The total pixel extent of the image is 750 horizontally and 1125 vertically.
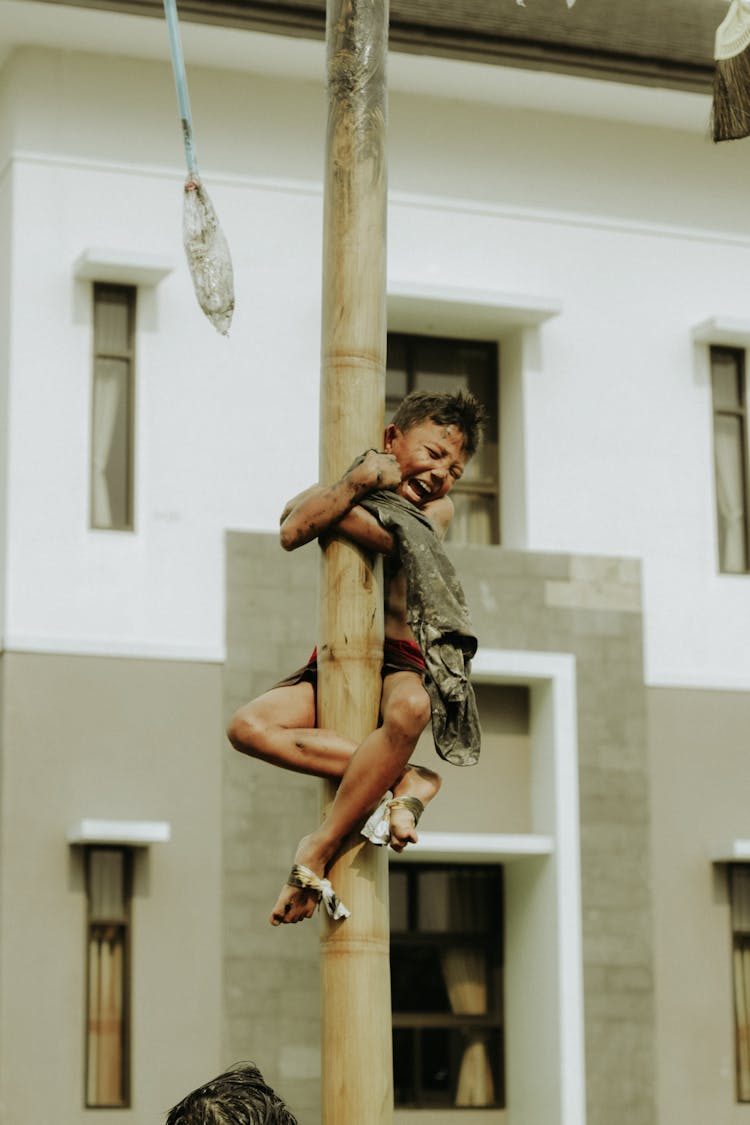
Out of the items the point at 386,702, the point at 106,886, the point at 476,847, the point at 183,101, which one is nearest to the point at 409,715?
the point at 386,702

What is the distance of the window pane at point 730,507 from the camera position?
17.4 meters

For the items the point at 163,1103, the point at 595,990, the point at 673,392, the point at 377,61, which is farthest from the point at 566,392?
the point at 377,61

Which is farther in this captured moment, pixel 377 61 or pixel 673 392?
pixel 673 392

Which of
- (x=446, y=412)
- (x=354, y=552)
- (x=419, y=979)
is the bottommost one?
(x=419, y=979)

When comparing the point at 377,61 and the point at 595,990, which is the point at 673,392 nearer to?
the point at 595,990

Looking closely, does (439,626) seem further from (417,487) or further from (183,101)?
(183,101)

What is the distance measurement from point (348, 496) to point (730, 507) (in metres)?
12.4

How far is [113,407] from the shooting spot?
52.3 ft

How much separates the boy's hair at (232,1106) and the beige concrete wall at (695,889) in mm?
→ 12936

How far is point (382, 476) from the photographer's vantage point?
17.4 ft

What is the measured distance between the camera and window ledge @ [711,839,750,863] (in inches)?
644

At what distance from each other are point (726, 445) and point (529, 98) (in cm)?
305

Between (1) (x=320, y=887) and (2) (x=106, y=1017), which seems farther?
(2) (x=106, y=1017)

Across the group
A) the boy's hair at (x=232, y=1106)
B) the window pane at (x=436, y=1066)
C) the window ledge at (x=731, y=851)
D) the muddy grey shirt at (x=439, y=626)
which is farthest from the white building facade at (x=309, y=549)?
the boy's hair at (x=232, y=1106)
